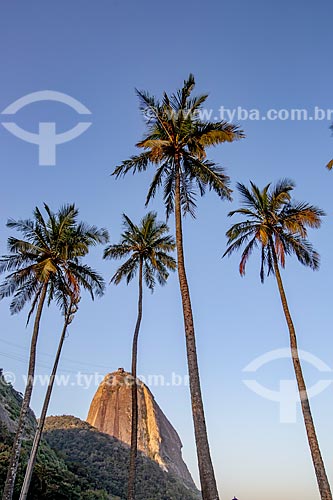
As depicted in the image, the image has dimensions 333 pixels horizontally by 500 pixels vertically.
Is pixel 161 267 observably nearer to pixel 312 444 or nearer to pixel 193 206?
pixel 193 206

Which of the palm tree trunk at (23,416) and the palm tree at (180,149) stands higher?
the palm tree at (180,149)

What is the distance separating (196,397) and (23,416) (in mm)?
10805

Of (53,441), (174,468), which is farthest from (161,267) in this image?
(174,468)

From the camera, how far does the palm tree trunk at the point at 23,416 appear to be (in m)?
18.4

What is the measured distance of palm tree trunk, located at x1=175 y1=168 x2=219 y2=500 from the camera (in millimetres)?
11720

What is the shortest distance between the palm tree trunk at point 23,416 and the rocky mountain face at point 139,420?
72.7 m

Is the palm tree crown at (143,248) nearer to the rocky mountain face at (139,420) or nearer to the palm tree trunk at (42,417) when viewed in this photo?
the palm tree trunk at (42,417)

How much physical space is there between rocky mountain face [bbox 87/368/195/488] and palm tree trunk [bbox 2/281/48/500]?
72653 millimetres

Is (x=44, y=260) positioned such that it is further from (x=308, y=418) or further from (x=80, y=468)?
(x=80, y=468)

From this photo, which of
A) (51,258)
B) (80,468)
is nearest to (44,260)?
(51,258)

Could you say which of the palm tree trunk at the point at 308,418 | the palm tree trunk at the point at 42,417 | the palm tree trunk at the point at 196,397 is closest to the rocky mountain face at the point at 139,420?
the palm tree trunk at the point at 42,417

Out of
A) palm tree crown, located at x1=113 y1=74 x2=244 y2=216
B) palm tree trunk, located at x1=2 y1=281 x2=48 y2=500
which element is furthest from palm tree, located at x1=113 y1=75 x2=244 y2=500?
palm tree trunk, located at x1=2 y1=281 x2=48 y2=500

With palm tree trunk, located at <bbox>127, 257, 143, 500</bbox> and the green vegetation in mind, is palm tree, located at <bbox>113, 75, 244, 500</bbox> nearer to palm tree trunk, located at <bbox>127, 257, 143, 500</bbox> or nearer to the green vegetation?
palm tree trunk, located at <bbox>127, 257, 143, 500</bbox>

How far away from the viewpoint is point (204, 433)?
12.6 m
